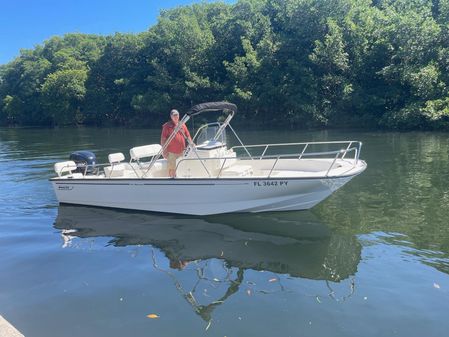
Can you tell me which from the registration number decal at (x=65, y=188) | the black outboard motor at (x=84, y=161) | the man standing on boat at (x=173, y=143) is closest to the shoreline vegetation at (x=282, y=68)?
the man standing on boat at (x=173, y=143)

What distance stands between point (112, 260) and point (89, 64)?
231ft

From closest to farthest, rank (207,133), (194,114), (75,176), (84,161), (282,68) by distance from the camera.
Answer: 1. (194,114)
2. (207,133)
3. (75,176)
4. (84,161)
5. (282,68)

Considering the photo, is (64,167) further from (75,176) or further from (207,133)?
(207,133)

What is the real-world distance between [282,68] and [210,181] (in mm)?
37599

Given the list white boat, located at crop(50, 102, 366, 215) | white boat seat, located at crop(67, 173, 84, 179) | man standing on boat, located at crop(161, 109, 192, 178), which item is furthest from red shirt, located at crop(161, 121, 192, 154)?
white boat seat, located at crop(67, 173, 84, 179)

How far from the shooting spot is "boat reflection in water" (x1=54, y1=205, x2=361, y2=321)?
23.7 ft

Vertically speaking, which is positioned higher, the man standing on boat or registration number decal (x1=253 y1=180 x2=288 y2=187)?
the man standing on boat

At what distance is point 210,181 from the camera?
396 inches

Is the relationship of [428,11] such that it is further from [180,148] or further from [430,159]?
[180,148]

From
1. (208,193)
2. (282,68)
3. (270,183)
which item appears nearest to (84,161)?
(208,193)

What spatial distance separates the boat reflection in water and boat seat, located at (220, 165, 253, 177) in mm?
991

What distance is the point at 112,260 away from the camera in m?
8.23

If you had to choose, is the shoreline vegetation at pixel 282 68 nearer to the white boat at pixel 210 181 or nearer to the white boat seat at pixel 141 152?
the white boat at pixel 210 181

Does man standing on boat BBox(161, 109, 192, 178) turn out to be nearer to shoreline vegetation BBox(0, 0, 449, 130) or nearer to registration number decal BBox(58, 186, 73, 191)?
registration number decal BBox(58, 186, 73, 191)
